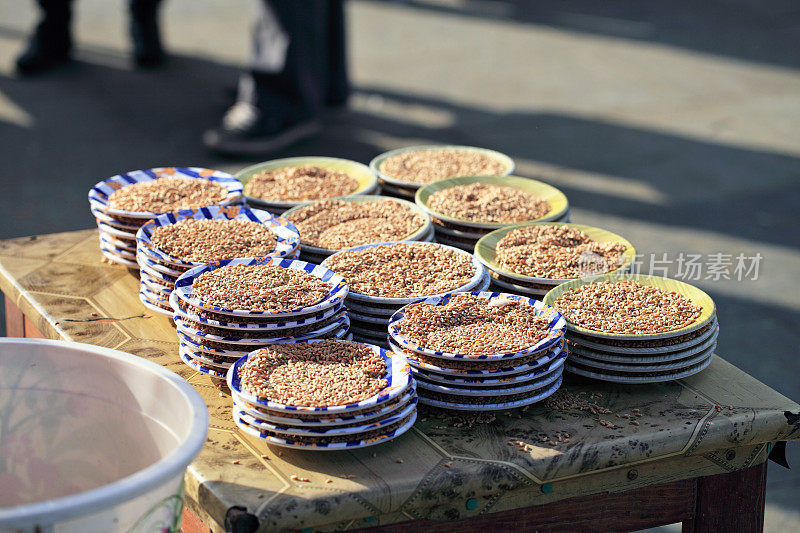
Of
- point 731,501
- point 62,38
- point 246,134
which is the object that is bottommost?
point 246,134

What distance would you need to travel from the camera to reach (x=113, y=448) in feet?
4.17

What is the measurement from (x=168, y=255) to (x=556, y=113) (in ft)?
13.3

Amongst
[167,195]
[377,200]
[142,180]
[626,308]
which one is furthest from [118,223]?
[626,308]

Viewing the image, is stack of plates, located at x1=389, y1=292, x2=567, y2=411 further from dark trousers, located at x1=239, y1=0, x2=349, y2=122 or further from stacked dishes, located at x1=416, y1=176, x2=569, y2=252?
dark trousers, located at x1=239, y1=0, x2=349, y2=122

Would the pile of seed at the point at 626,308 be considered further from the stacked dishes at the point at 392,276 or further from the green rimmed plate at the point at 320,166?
the green rimmed plate at the point at 320,166

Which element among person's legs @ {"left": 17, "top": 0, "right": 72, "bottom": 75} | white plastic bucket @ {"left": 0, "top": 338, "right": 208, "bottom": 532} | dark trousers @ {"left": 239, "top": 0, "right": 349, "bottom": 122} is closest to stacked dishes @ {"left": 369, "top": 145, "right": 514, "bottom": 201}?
white plastic bucket @ {"left": 0, "top": 338, "right": 208, "bottom": 532}

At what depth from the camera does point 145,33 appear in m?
5.93

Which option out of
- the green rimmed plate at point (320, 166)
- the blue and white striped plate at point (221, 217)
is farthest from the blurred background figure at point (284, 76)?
the blue and white striped plate at point (221, 217)

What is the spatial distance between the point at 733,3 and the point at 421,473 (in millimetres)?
7838

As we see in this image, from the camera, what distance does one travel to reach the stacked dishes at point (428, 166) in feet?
7.32

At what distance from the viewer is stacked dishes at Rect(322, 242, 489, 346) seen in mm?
1622

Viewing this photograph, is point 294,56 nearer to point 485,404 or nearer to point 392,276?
point 392,276

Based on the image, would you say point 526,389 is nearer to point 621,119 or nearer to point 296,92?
point 296,92

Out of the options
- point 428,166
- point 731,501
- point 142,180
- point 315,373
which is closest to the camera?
point 315,373
